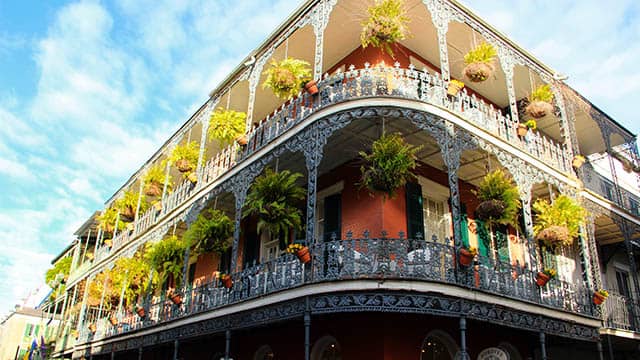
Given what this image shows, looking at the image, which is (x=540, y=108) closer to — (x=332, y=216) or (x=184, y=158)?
(x=332, y=216)

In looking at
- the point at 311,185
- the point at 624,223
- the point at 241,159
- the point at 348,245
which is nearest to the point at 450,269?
the point at 348,245

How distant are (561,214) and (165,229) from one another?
34.5ft

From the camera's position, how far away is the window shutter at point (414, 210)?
9.61 m

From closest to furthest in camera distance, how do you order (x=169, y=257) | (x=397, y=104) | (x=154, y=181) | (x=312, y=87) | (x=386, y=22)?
(x=397, y=104) → (x=386, y=22) → (x=312, y=87) → (x=169, y=257) → (x=154, y=181)

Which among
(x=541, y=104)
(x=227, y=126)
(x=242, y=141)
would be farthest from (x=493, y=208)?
(x=227, y=126)

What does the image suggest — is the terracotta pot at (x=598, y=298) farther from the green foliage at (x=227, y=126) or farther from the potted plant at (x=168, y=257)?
the potted plant at (x=168, y=257)

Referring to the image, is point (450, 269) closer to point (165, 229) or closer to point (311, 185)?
point (311, 185)

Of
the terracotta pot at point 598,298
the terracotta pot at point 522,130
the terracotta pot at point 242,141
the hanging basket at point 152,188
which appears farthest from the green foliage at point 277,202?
the hanging basket at point 152,188

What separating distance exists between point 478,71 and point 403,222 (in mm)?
3291

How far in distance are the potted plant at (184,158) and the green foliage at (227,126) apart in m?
2.38

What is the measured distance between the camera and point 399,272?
23.6 ft

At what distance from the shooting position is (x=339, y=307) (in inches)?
282

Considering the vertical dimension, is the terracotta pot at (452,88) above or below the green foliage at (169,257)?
above

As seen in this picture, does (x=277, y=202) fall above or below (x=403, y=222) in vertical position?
above
